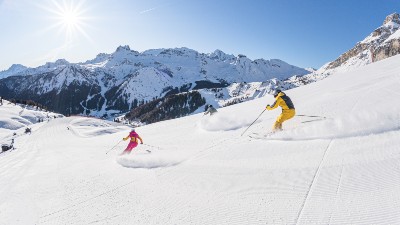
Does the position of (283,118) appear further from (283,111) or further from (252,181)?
(252,181)

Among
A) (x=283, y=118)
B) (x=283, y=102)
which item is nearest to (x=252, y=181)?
(x=283, y=118)

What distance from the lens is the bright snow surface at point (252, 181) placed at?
7836 millimetres

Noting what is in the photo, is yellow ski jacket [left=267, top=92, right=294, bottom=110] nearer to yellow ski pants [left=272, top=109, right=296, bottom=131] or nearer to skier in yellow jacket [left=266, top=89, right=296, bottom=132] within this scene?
skier in yellow jacket [left=266, top=89, right=296, bottom=132]

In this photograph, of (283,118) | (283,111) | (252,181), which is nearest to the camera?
(252,181)

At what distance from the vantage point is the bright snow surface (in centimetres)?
784

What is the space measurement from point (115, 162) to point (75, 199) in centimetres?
490

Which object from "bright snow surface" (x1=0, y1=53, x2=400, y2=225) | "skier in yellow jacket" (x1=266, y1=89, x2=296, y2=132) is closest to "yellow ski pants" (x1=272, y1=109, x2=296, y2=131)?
"skier in yellow jacket" (x1=266, y1=89, x2=296, y2=132)

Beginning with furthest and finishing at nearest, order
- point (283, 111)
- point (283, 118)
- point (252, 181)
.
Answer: point (283, 111)
point (283, 118)
point (252, 181)

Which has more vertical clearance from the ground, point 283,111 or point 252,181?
point 283,111

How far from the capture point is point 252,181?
390 inches

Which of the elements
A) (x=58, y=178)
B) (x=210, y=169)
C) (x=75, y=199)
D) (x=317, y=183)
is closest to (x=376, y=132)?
(x=317, y=183)

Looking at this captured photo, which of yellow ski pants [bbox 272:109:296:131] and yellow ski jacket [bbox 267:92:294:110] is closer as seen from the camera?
yellow ski pants [bbox 272:109:296:131]

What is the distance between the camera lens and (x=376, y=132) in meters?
11.0

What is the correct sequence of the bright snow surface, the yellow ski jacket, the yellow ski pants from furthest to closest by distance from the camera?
the yellow ski jacket, the yellow ski pants, the bright snow surface
